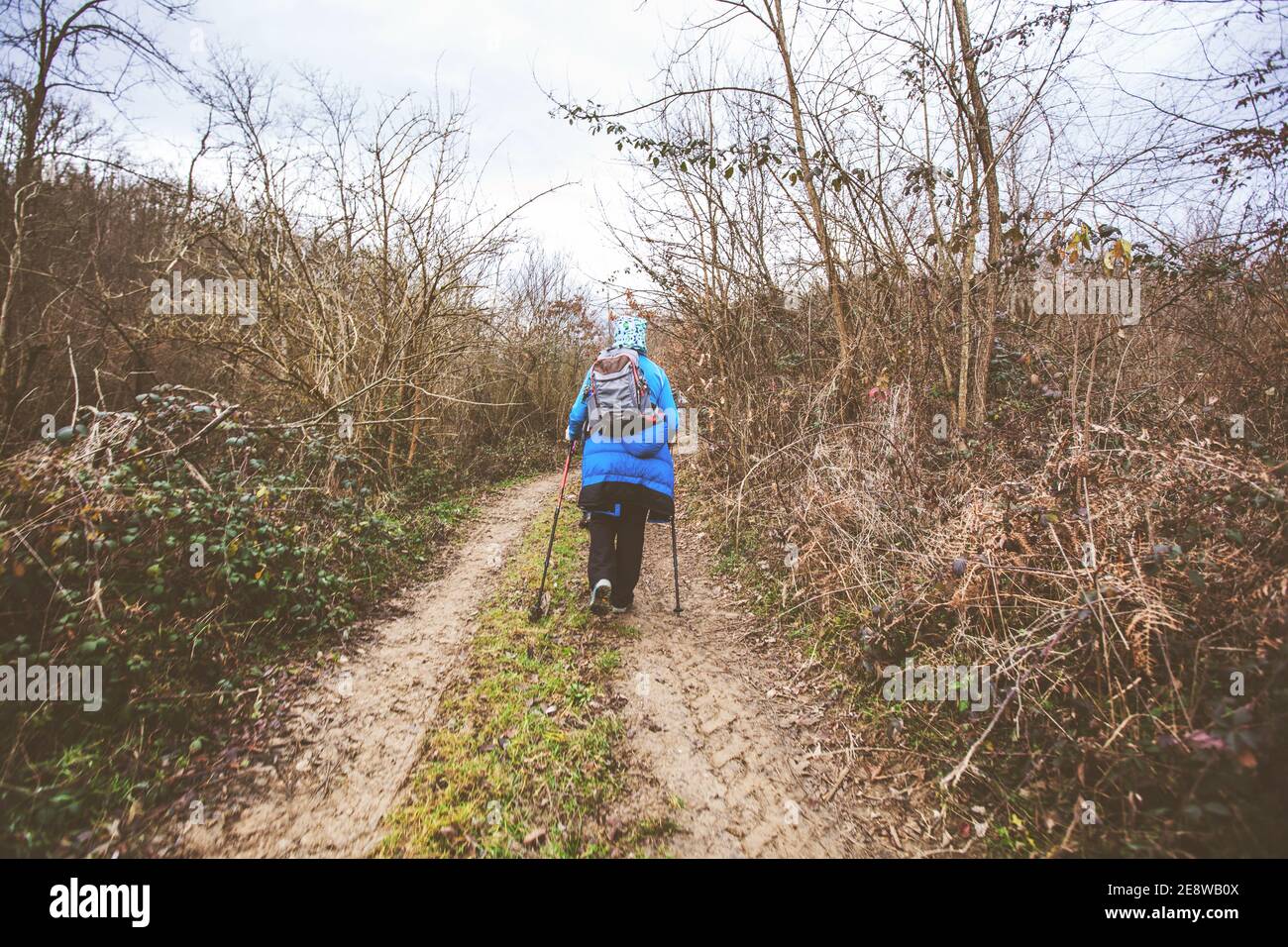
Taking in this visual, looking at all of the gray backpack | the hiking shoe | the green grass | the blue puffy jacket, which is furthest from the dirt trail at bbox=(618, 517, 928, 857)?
the gray backpack

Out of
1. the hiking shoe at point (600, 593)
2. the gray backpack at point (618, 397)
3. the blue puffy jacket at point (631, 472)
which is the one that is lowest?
the hiking shoe at point (600, 593)

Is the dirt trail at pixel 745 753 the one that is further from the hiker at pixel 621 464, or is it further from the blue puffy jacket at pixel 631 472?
the blue puffy jacket at pixel 631 472

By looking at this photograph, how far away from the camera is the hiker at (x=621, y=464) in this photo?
419 cm

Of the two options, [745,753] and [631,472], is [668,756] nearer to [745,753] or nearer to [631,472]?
[745,753]

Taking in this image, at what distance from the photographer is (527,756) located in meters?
2.91

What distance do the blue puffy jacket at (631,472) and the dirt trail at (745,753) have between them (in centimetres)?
109

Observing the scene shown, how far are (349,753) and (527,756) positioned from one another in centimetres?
101

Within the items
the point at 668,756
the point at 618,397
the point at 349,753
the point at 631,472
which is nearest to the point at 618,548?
the point at 631,472

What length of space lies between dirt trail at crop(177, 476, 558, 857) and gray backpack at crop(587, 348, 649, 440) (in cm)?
206

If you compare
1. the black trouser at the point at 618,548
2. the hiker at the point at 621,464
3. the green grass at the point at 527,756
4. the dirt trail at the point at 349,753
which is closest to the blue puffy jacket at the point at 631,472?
the hiker at the point at 621,464
